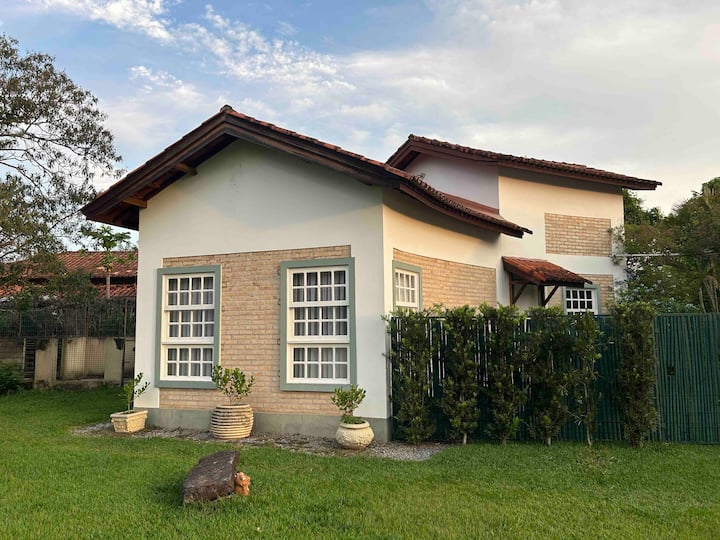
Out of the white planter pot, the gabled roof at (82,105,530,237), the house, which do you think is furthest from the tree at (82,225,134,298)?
the white planter pot

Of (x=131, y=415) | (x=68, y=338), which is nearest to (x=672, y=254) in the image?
(x=131, y=415)

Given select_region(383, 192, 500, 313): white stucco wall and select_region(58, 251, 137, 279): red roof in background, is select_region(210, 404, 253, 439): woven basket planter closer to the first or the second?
select_region(383, 192, 500, 313): white stucco wall

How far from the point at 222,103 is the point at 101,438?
18.2ft

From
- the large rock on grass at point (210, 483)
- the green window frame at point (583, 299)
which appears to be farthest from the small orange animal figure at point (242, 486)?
the green window frame at point (583, 299)

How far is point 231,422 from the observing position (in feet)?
27.5

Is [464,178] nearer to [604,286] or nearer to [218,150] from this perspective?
[604,286]

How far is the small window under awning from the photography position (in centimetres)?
1130

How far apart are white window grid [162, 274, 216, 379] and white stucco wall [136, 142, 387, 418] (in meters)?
0.27

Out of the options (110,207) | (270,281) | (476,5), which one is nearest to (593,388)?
(270,281)

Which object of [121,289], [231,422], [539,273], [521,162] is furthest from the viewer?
[121,289]

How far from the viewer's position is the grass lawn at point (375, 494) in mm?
4656

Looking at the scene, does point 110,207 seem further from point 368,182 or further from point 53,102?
point 53,102

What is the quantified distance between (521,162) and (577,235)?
2441 millimetres

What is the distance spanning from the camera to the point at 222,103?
8.97 meters
